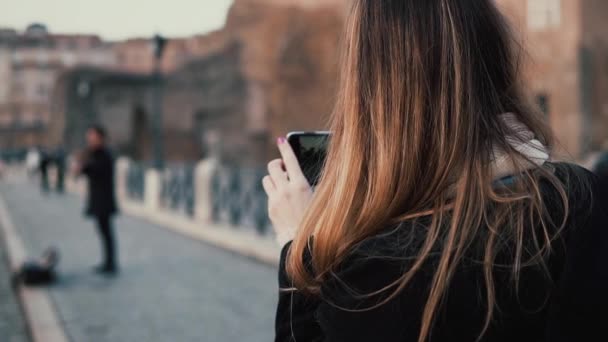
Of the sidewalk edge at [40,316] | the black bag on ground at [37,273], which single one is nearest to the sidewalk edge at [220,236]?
the black bag on ground at [37,273]

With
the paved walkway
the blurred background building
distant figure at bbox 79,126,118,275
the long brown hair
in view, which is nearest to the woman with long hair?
the long brown hair

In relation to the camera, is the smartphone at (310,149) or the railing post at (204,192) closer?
the smartphone at (310,149)

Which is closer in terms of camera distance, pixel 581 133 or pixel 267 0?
pixel 581 133

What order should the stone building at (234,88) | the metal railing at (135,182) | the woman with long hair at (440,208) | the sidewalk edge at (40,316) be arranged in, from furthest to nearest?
the stone building at (234,88) < the metal railing at (135,182) < the sidewalk edge at (40,316) < the woman with long hair at (440,208)

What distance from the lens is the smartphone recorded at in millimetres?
1379

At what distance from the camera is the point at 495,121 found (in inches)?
43.6

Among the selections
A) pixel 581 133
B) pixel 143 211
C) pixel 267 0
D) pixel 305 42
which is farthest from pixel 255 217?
pixel 267 0

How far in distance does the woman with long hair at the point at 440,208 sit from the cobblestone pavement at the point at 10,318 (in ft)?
16.3

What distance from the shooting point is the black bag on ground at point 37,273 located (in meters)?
7.06

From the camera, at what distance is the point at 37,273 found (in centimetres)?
709

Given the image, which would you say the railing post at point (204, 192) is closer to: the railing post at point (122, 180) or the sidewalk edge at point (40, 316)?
the sidewalk edge at point (40, 316)

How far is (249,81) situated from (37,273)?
27.6m

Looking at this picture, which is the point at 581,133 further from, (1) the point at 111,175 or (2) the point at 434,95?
(2) the point at 434,95

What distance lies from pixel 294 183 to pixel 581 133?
22423mm
